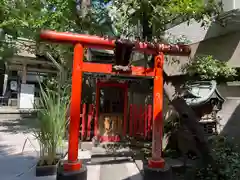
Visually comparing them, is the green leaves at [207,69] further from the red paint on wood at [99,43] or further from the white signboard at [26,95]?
Answer: the white signboard at [26,95]

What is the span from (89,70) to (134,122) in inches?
123

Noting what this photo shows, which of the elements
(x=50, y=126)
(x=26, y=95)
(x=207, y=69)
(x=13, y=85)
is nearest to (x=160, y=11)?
(x=207, y=69)

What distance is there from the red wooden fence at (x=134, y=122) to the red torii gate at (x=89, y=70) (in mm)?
2316

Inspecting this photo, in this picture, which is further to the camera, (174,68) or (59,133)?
(174,68)

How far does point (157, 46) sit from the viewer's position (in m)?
4.12

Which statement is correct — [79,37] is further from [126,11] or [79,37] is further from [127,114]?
[127,114]

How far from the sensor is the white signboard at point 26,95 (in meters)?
14.2

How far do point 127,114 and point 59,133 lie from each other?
8.26ft

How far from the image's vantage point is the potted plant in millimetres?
4320

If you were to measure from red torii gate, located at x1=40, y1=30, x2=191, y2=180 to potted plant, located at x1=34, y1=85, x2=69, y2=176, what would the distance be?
0.77 meters

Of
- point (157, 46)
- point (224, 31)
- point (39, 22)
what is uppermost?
point (39, 22)

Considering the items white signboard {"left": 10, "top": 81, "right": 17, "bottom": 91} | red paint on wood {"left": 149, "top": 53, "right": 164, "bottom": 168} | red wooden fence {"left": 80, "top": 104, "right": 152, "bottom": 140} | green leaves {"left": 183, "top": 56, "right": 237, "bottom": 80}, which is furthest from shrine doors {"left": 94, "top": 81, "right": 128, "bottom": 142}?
white signboard {"left": 10, "top": 81, "right": 17, "bottom": 91}

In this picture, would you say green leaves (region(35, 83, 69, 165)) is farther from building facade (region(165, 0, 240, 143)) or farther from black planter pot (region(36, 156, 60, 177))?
building facade (region(165, 0, 240, 143))

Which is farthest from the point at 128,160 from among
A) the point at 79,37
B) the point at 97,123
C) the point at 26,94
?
the point at 26,94
